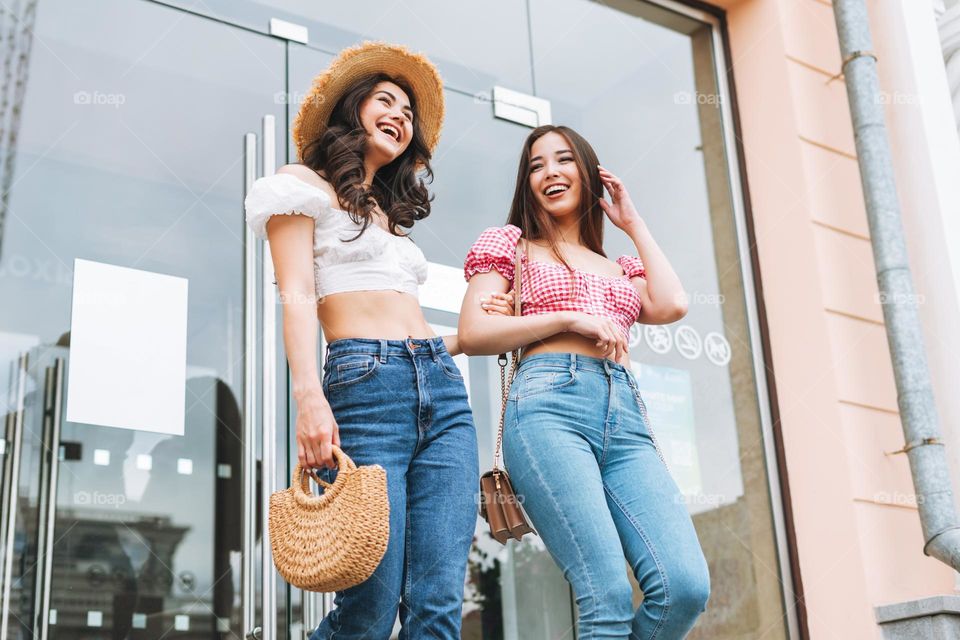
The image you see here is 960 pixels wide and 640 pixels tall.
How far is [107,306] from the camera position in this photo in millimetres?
3191

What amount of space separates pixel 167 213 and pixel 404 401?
1.46 metres

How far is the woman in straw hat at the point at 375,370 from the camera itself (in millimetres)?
2201

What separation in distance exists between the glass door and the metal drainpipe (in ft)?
7.77

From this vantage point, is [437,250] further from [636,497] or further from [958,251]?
[958,251]

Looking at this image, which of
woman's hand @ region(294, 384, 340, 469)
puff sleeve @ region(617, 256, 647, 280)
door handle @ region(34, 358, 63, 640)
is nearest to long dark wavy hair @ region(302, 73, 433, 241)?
woman's hand @ region(294, 384, 340, 469)

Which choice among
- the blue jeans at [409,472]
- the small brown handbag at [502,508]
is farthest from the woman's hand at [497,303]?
the blue jeans at [409,472]

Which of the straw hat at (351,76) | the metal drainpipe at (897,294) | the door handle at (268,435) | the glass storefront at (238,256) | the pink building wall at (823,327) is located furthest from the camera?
the pink building wall at (823,327)

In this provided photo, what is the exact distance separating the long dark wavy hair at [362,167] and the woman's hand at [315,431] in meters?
0.41

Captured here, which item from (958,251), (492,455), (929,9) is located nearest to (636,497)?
(492,455)

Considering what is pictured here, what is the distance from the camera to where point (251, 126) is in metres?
3.64

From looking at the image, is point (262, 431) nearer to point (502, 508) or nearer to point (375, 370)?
point (502, 508)

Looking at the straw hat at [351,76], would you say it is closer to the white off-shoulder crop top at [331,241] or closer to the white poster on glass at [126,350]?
the white off-shoulder crop top at [331,241]

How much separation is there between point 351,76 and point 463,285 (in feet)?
4.16

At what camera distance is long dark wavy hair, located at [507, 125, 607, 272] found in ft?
9.66
